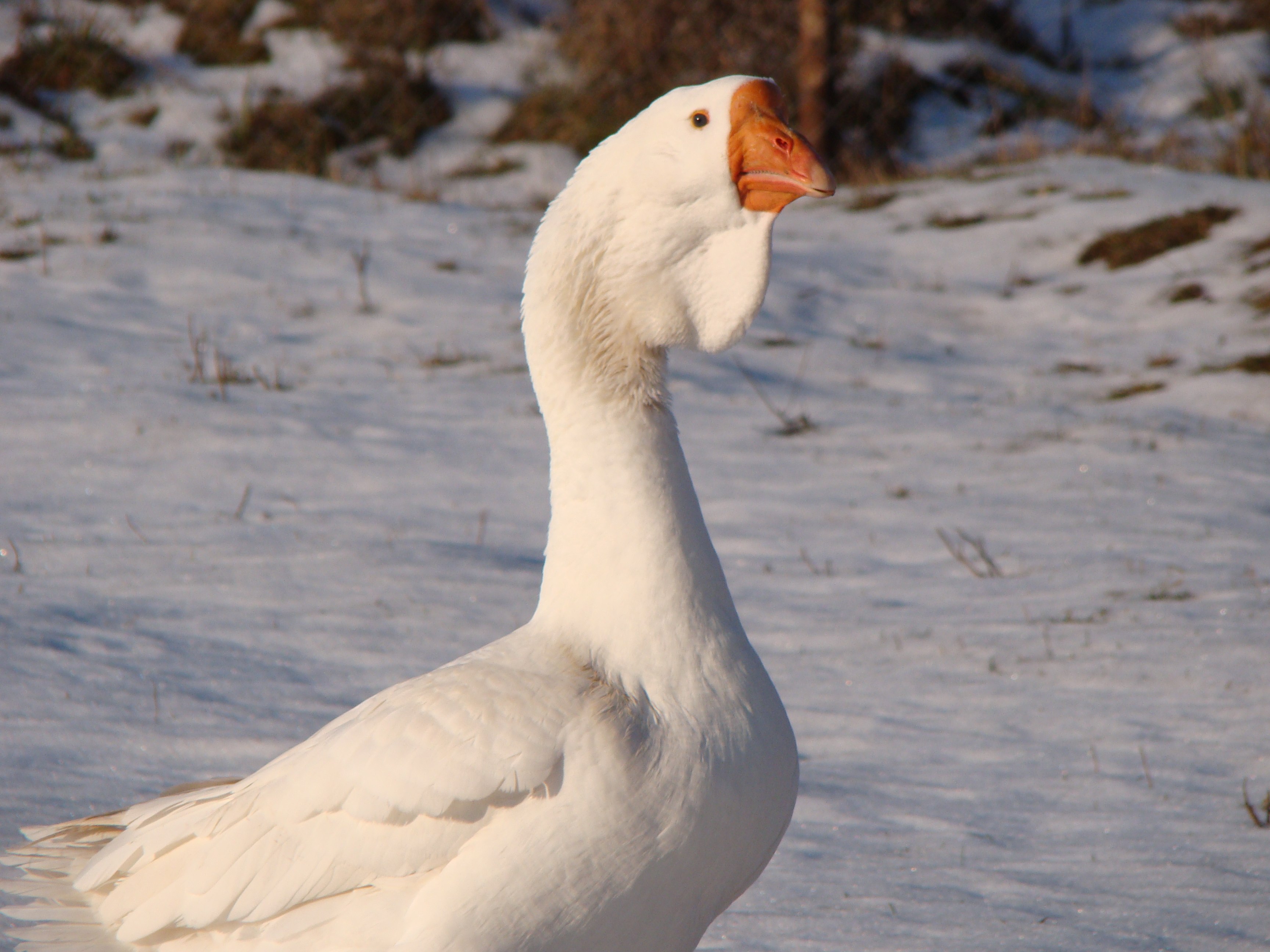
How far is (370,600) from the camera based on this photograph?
4.68 metres

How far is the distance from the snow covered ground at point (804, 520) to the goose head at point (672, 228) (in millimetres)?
1514

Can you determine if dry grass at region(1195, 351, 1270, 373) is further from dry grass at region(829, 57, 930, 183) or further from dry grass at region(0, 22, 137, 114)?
dry grass at region(0, 22, 137, 114)

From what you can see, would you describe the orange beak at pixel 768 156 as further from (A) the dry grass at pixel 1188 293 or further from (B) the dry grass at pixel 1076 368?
(A) the dry grass at pixel 1188 293

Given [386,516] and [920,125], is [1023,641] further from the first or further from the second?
[920,125]

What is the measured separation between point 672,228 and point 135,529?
11.7 feet

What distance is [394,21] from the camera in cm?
1471

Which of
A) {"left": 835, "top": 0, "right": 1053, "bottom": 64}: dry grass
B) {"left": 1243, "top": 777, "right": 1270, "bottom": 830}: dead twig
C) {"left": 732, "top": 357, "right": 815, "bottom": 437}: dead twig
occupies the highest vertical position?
{"left": 835, "top": 0, "right": 1053, "bottom": 64}: dry grass

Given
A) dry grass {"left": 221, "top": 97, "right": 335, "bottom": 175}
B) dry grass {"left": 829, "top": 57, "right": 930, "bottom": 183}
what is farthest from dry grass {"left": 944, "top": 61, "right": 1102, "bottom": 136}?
dry grass {"left": 221, "top": 97, "right": 335, "bottom": 175}

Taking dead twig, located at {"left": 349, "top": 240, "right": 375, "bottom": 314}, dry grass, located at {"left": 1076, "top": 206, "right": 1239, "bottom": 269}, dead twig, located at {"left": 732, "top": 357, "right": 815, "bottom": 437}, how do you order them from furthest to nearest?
dry grass, located at {"left": 1076, "top": 206, "right": 1239, "bottom": 269}, dead twig, located at {"left": 349, "top": 240, "right": 375, "bottom": 314}, dead twig, located at {"left": 732, "top": 357, "right": 815, "bottom": 437}

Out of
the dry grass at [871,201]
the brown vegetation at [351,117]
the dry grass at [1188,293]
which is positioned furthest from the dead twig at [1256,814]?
the brown vegetation at [351,117]

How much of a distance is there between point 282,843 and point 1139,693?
3.19m

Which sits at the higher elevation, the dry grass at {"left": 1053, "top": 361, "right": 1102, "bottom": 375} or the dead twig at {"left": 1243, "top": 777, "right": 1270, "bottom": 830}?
the dead twig at {"left": 1243, "top": 777, "right": 1270, "bottom": 830}

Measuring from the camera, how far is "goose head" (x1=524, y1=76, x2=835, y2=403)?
2.25m

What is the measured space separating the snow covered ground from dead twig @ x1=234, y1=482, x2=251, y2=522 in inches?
2.8
